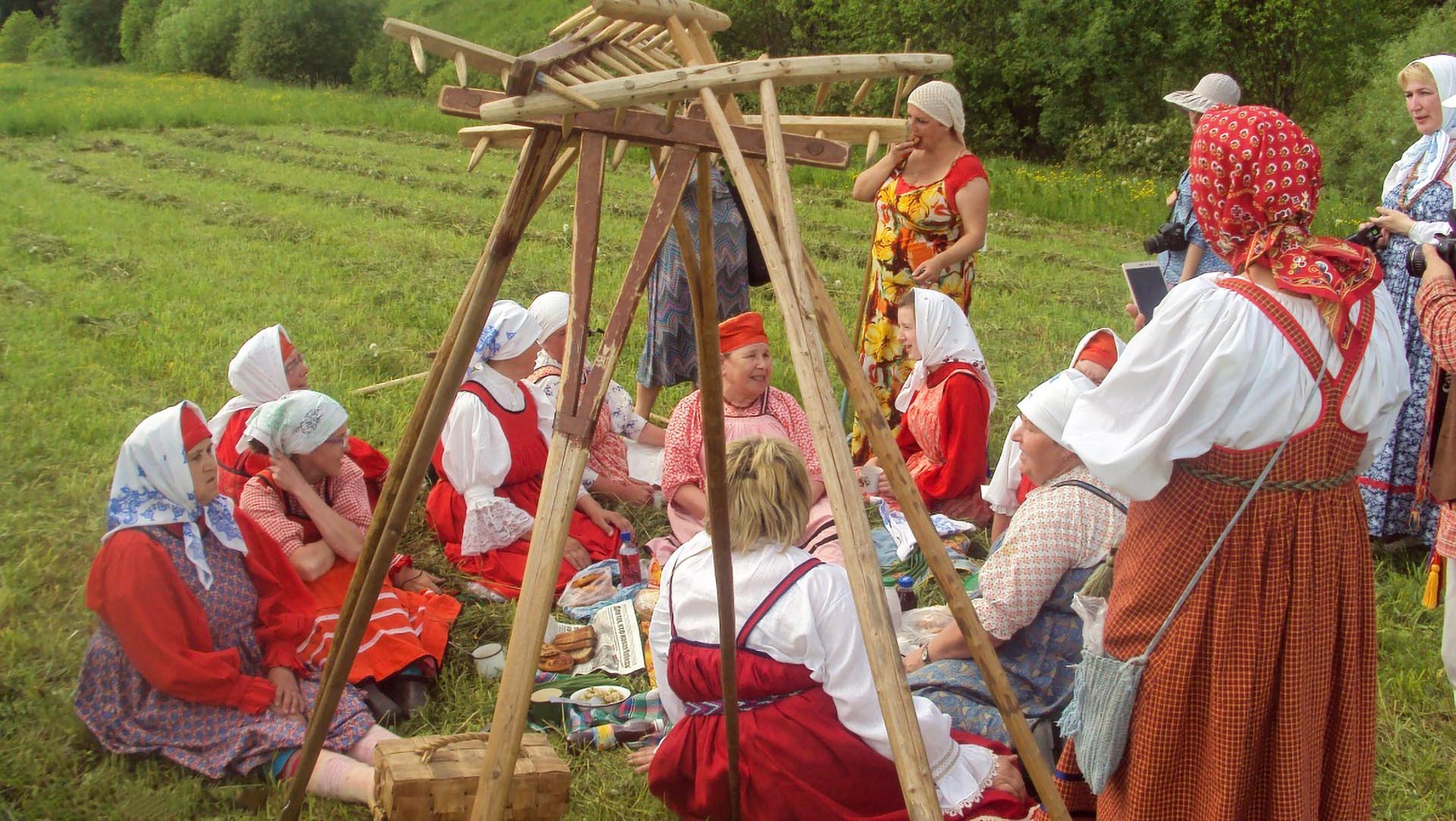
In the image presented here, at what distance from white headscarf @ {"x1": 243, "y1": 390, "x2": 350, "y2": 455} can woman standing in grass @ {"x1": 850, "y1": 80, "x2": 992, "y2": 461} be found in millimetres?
2220

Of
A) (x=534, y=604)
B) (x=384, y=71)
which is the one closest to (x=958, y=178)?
(x=534, y=604)

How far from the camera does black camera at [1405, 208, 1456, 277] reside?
12.3 ft

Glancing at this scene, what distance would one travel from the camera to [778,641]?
8.87 ft

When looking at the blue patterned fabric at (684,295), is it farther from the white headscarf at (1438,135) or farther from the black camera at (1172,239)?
the white headscarf at (1438,135)

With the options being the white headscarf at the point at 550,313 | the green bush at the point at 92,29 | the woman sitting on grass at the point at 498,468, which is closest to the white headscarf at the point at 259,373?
the woman sitting on grass at the point at 498,468

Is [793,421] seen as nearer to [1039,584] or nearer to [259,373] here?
[1039,584]

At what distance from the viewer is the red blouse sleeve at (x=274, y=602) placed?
127 inches

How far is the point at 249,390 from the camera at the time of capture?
4.00 metres

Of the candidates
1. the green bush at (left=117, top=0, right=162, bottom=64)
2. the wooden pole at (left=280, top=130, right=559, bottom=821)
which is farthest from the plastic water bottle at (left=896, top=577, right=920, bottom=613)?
the green bush at (left=117, top=0, right=162, bottom=64)

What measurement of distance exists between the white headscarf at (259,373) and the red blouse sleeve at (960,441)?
7.91 feet

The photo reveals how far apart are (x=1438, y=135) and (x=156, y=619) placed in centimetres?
450

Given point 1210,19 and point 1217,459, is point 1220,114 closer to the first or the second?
point 1217,459

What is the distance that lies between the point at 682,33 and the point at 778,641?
1364mm

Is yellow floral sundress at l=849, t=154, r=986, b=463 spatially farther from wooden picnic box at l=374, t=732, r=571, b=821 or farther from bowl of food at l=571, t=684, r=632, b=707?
wooden picnic box at l=374, t=732, r=571, b=821
